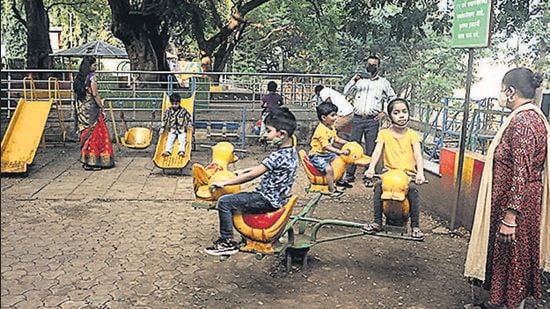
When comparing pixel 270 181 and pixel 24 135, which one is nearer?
pixel 270 181

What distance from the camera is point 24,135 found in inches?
331

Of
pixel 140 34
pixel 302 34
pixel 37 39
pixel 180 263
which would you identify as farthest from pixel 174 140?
pixel 302 34

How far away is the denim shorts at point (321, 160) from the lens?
16.9 feet

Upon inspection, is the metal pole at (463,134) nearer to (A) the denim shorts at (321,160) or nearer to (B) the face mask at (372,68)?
(A) the denim shorts at (321,160)

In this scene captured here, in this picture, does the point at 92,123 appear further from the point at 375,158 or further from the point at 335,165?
the point at 375,158

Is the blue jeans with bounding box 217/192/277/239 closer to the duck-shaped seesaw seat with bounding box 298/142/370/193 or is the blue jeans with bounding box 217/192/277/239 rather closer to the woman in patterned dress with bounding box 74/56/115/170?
the duck-shaped seesaw seat with bounding box 298/142/370/193

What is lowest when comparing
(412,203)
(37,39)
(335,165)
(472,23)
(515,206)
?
(412,203)

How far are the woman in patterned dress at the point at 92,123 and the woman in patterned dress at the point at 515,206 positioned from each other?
6613 mm

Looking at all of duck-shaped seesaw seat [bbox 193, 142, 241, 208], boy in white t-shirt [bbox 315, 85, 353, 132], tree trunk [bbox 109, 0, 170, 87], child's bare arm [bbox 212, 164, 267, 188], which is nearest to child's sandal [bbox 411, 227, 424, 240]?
child's bare arm [bbox 212, 164, 267, 188]

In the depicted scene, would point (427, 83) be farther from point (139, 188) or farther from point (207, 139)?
point (139, 188)

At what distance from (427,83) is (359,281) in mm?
20451

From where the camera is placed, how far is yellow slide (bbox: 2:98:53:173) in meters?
7.94

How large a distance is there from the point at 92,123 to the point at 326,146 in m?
4.78

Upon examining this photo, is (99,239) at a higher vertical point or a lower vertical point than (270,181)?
lower
